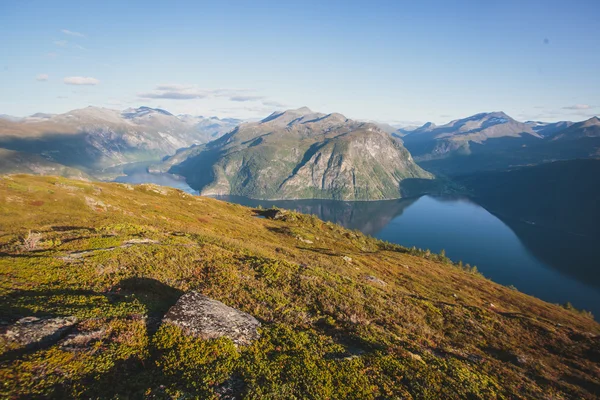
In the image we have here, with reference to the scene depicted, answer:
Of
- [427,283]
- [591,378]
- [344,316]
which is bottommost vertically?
[427,283]

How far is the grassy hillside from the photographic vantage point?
11.7 m

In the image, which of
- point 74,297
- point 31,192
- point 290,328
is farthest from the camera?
point 31,192

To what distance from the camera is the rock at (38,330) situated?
1156 centimetres

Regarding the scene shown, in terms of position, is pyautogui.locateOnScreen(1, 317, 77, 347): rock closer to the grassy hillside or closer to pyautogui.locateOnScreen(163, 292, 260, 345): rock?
the grassy hillside

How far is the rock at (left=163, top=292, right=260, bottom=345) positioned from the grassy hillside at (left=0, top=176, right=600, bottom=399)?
1.93 feet

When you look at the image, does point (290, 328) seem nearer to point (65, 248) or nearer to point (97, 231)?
point (65, 248)

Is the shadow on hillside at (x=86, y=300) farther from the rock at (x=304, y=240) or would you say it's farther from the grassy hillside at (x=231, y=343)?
the rock at (x=304, y=240)

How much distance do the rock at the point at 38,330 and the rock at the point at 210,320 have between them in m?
4.30

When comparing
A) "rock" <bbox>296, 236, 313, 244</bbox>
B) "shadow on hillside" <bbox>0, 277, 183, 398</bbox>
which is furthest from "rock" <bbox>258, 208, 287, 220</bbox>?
"shadow on hillside" <bbox>0, 277, 183, 398</bbox>

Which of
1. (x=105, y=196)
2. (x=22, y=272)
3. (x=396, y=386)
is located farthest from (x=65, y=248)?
(x=105, y=196)

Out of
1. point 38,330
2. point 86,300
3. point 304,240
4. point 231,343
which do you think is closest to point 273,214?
point 304,240

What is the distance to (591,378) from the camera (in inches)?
957

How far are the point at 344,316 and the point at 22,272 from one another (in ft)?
74.1

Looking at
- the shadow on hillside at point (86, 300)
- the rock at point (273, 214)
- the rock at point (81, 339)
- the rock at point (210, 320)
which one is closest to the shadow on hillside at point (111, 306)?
the shadow on hillside at point (86, 300)
